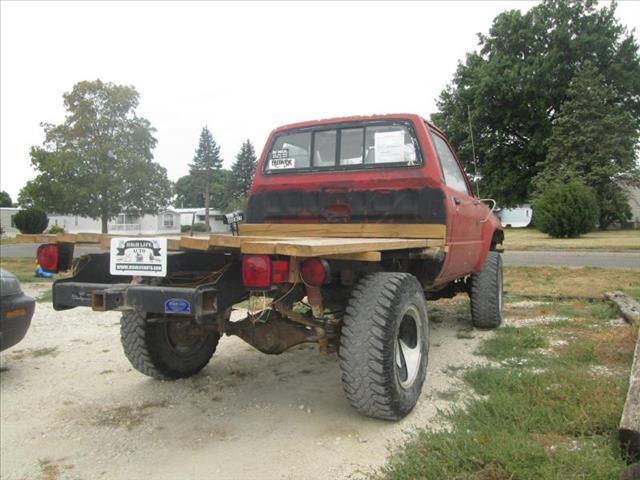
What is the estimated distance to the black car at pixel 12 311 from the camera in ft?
14.9

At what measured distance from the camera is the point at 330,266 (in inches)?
130

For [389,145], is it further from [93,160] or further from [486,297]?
[93,160]

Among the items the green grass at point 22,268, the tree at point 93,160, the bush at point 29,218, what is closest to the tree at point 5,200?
the bush at point 29,218

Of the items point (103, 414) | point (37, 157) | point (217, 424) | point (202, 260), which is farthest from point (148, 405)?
point (37, 157)

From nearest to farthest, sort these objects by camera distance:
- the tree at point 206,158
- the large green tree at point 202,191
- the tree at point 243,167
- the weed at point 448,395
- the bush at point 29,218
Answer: the weed at point 448,395, the bush at point 29,218, the large green tree at point 202,191, the tree at point 243,167, the tree at point 206,158

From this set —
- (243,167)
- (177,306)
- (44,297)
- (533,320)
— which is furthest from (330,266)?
(243,167)

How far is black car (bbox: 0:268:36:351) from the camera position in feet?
14.9

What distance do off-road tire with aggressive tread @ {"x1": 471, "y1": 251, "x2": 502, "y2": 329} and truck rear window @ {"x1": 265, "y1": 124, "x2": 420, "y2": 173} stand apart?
2176 mm

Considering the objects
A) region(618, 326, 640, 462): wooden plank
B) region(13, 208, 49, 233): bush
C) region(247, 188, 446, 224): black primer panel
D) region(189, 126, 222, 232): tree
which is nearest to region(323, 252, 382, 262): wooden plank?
region(247, 188, 446, 224): black primer panel

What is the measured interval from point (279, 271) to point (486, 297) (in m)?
3.65

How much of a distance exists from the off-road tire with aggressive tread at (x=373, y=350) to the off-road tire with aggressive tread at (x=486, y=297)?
9.30 feet

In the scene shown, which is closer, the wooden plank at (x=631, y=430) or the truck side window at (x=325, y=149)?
the wooden plank at (x=631, y=430)

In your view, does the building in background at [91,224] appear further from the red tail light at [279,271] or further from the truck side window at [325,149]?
the red tail light at [279,271]

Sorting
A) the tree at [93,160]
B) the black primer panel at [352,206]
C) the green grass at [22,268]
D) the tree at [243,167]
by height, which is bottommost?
the green grass at [22,268]
